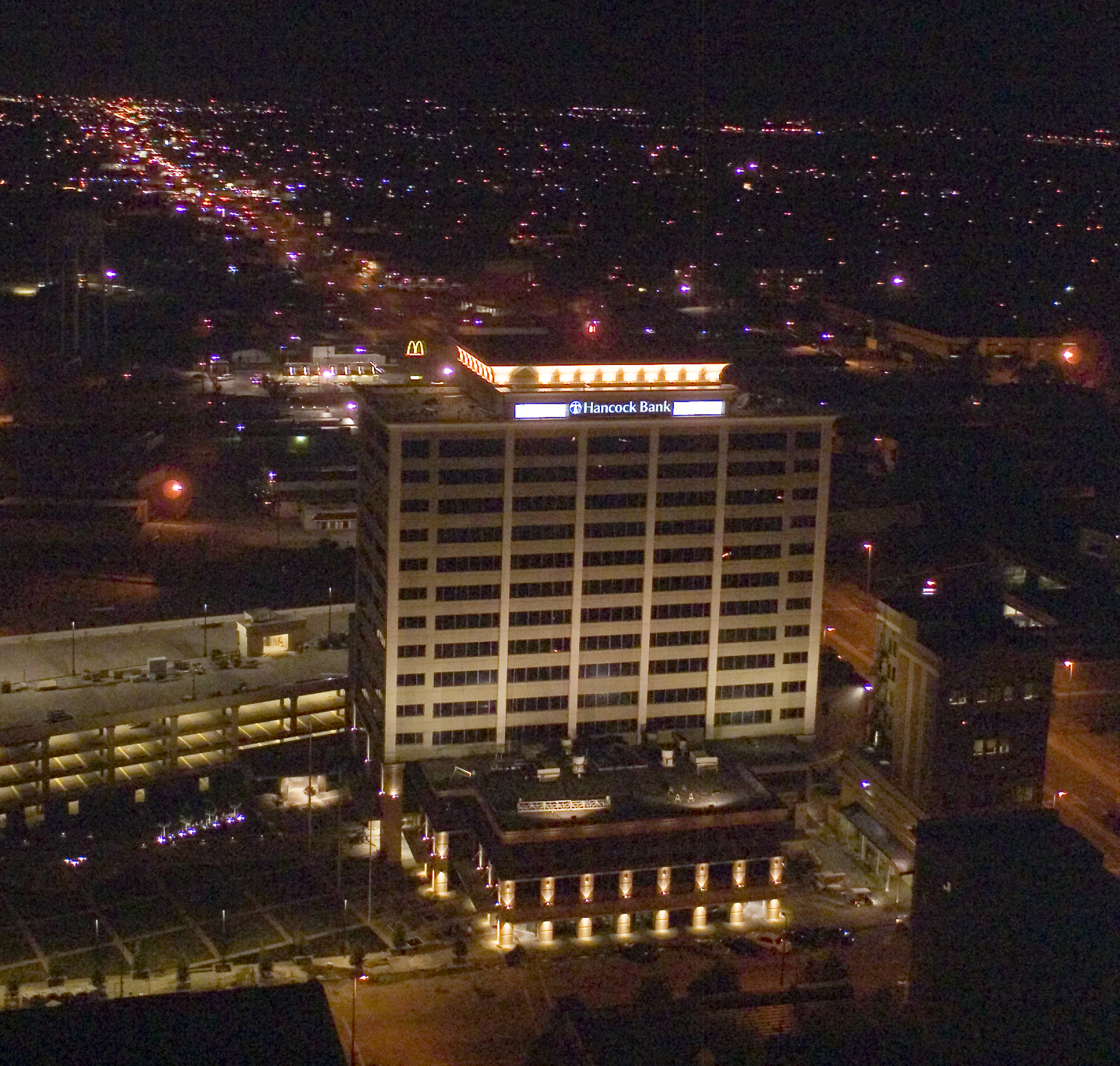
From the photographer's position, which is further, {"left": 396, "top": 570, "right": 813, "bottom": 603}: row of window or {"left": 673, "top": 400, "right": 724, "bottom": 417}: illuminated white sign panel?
{"left": 673, "top": 400, "right": 724, "bottom": 417}: illuminated white sign panel

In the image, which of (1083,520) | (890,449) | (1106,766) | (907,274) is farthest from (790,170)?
(1106,766)

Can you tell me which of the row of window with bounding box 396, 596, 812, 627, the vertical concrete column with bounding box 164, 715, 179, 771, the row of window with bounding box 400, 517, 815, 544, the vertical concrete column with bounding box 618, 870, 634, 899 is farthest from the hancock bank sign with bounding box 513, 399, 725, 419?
the vertical concrete column with bounding box 164, 715, 179, 771

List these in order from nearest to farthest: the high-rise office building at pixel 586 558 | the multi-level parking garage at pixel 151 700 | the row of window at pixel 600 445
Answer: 1. the row of window at pixel 600 445
2. the high-rise office building at pixel 586 558
3. the multi-level parking garage at pixel 151 700

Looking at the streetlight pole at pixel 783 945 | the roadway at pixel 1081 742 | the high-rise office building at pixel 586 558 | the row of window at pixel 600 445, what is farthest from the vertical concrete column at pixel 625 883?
the roadway at pixel 1081 742

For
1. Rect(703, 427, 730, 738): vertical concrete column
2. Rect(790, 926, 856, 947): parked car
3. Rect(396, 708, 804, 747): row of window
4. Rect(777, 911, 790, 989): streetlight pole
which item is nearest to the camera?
Rect(777, 911, 790, 989): streetlight pole

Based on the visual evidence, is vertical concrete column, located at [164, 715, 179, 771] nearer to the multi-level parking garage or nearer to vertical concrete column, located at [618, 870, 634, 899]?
the multi-level parking garage

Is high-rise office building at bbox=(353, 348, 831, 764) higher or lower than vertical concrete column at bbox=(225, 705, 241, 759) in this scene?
higher

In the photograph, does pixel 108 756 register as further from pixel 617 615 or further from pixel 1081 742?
→ pixel 1081 742

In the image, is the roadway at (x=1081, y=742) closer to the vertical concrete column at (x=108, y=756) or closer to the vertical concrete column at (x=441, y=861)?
the vertical concrete column at (x=441, y=861)
